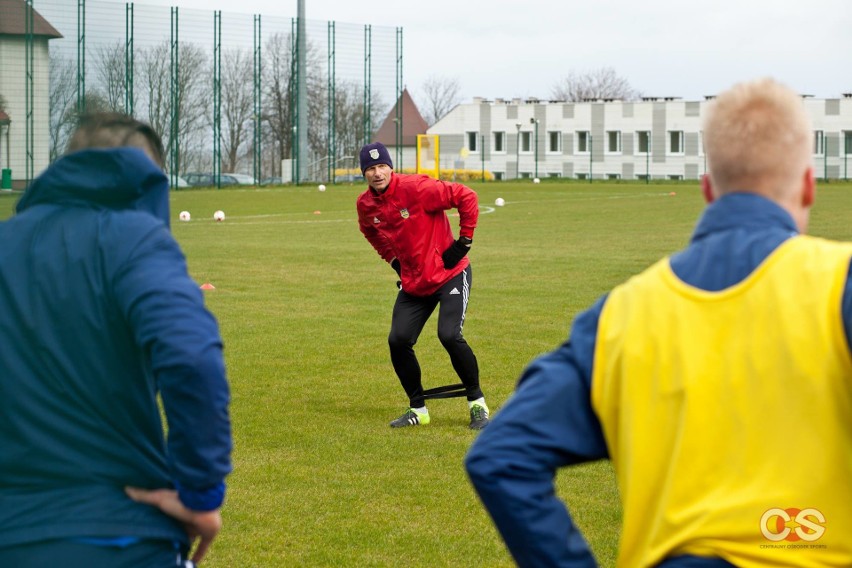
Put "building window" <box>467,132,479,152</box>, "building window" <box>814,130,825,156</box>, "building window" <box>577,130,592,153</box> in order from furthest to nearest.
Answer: "building window" <box>467,132,479,152</box>, "building window" <box>577,130,592,153</box>, "building window" <box>814,130,825,156</box>

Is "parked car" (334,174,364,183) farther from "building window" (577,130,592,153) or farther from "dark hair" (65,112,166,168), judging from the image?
"dark hair" (65,112,166,168)

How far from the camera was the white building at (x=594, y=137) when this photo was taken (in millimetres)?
75750

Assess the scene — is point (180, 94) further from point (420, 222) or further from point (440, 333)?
point (440, 333)

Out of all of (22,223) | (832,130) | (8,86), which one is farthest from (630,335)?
(832,130)

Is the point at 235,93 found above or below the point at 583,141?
below

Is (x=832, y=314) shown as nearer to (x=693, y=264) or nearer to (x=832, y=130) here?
(x=693, y=264)

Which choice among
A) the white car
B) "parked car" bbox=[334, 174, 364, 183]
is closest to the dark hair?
the white car

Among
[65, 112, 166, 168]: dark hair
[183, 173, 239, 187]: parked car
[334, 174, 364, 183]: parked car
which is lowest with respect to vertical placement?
[65, 112, 166, 168]: dark hair

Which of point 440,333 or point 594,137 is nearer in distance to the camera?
A: point 440,333

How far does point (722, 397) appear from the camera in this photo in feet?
7.23

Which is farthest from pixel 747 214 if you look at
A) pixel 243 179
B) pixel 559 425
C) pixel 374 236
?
pixel 243 179

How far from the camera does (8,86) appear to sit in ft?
145

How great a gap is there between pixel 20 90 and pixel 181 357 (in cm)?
4450
